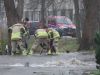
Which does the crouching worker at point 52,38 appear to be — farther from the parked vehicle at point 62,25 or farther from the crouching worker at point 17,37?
the parked vehicle at point 62,25

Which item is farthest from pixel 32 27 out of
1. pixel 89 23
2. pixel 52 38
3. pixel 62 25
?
pixel 52 38

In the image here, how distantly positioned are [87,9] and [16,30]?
5342 millimetres

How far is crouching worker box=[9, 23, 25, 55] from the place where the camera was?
23.0 metres

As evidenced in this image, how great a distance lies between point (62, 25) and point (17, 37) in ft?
75.8

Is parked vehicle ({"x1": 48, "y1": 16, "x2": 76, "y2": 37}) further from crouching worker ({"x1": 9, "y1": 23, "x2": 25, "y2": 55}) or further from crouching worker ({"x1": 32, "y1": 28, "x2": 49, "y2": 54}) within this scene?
crouching worker ({"x1": 9, "y1": 23, "x2": 25, "y2": 55})

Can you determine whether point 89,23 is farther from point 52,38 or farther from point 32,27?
point 32,27

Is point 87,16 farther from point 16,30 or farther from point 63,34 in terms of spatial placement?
point 63,34

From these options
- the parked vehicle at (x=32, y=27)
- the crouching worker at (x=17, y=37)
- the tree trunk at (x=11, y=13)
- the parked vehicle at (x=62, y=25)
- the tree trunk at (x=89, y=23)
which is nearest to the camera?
the crouching worker at (x=17, y=37)

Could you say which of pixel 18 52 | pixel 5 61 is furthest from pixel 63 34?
pixel 5 61

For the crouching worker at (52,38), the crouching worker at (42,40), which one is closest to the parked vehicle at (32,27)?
the crouching worker at (42,40)

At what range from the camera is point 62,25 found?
151 feet

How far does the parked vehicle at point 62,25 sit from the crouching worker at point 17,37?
845 inches

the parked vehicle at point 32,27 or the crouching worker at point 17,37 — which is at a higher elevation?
the crouching worker at point 17,37

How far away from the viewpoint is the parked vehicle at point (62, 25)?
4547cm
